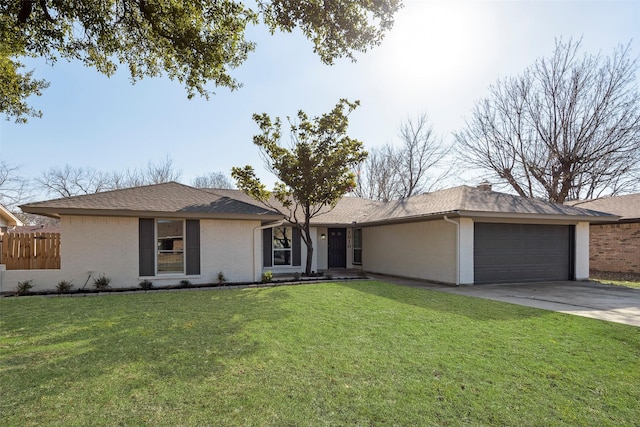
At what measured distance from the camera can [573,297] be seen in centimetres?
905

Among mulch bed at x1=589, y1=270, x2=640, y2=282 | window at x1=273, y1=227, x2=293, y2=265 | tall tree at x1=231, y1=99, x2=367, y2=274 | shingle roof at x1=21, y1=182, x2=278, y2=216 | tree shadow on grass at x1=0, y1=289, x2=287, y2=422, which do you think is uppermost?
tall tree at x1=231, y1=99, x2=367, y2=274

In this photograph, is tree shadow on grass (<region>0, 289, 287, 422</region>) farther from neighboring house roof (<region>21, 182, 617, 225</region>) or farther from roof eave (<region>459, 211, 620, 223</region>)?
roof eave (<region>459, 211, 620, 223</region>)

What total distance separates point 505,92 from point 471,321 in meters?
20.7

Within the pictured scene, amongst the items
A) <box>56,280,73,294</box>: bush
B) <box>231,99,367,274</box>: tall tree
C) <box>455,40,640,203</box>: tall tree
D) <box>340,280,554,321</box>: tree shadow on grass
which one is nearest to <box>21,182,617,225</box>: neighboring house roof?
<box>231,99,367,274</box>: tall tree

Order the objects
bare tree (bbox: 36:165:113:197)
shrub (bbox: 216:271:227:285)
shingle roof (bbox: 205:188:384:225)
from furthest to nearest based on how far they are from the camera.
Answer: bare tree (bbox: 36:165:113:197) < shingle roof (bbox: 205:188:384:225) < shrub (bbox: 216:271:227:285)

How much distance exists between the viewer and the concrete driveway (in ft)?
23.2

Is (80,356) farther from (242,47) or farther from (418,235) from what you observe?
(418,235)

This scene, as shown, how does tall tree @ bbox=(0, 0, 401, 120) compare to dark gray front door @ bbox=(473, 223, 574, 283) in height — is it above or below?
above

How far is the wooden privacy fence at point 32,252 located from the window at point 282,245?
23.5ft

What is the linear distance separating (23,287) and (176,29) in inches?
300

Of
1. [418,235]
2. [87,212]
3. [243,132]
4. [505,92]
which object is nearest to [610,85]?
[505,92]

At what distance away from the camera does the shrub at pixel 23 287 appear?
9185mm

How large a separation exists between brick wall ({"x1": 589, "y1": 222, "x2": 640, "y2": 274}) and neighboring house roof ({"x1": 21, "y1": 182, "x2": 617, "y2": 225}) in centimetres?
421

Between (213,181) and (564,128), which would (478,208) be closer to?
(564,128)
